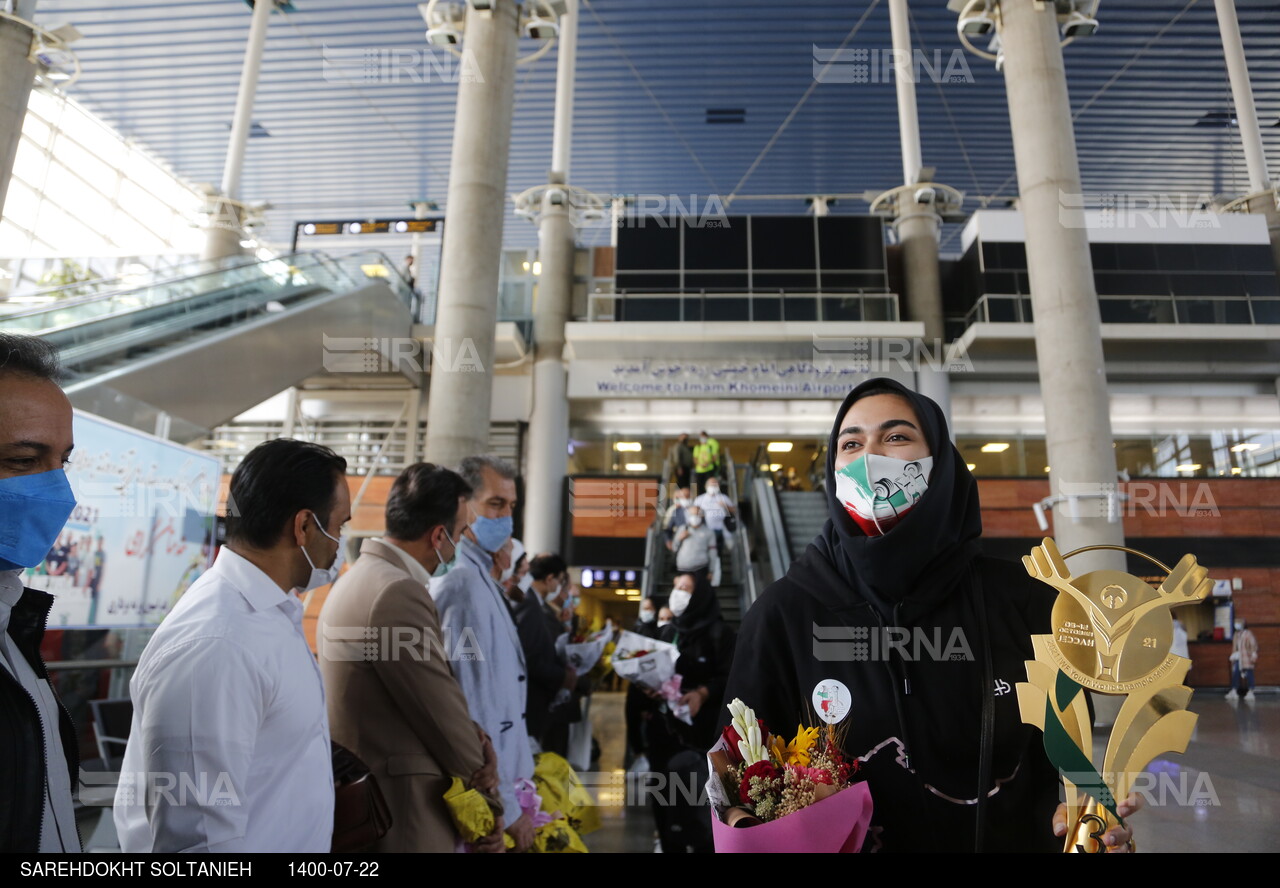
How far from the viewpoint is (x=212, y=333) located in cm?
981

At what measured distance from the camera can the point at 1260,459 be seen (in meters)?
13.8

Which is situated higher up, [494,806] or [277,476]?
[277,476]

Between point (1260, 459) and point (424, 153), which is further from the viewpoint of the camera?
point (424, 153)

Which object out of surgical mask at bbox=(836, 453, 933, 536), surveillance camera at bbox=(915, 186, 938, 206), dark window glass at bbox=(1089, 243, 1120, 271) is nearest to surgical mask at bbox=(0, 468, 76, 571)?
surgical mask at bbox=(836, 453, 933, 536)

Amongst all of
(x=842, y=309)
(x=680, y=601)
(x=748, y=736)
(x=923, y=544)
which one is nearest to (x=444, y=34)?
(x=842, y=309)

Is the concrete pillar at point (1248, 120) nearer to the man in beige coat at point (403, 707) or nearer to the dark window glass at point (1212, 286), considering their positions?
the dark window glass at point (1212, 286)

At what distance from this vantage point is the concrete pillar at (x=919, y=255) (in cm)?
1695

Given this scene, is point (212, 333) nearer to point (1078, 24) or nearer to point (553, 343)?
point (553, 343)

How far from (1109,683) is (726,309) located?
52.6ft

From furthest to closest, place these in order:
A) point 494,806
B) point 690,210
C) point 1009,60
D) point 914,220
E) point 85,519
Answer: point 690,210 → point 914,220 → point 1009,60 → point 85,519 → point 494,806

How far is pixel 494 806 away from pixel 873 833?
4.60 ft

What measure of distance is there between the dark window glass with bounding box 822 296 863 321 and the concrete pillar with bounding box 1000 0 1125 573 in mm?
6232

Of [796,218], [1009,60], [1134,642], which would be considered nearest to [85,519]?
[1134,642]

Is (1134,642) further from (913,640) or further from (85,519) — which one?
(85,519)
